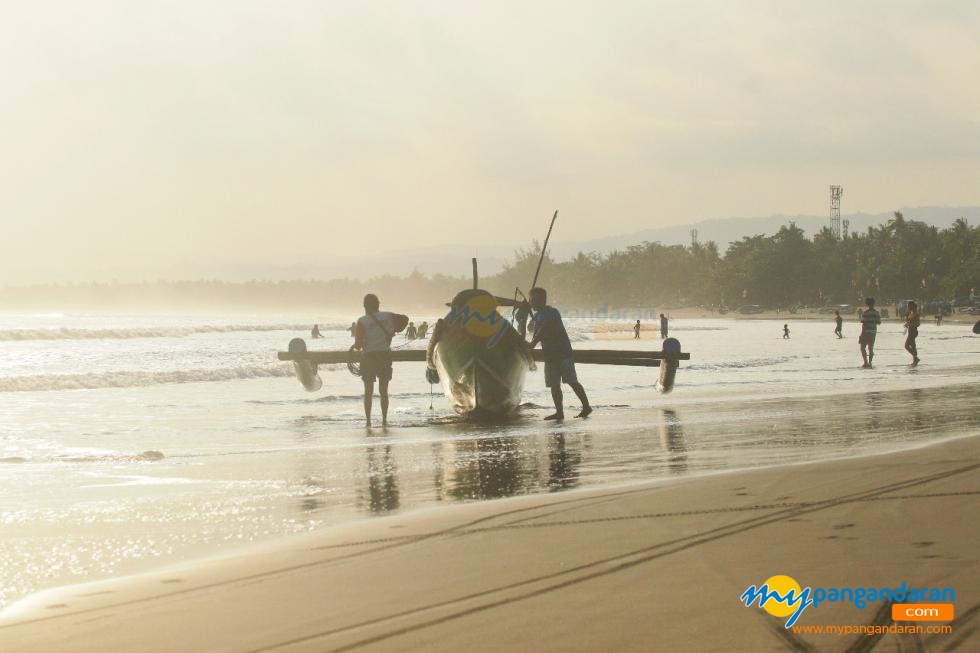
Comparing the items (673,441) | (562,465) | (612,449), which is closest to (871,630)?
(562,465)

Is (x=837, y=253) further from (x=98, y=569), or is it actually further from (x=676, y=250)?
(x=98, y=569)

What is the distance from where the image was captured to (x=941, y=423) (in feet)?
44.8

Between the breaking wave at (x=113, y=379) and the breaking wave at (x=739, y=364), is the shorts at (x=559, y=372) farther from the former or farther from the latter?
the breaking wave at (x=739, y=364)

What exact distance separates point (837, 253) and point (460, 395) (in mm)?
122231

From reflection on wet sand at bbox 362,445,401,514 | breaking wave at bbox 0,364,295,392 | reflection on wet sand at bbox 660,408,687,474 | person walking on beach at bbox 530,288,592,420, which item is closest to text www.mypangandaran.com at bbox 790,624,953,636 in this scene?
reflection on wet sand at bbox 362,445,401,514

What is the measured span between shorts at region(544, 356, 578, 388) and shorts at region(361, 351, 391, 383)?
2377 millimetres

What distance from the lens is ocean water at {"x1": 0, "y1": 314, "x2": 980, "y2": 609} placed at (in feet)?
25.0

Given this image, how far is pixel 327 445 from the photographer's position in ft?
42.9

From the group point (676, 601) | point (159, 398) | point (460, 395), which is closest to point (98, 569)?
point (676, 601)

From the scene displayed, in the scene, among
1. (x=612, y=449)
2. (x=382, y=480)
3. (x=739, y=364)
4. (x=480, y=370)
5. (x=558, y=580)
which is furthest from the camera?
(x=739, y=364)

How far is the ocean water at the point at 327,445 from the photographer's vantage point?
761 centimetres

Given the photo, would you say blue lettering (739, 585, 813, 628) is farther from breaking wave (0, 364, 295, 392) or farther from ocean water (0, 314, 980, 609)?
breaking wave (0, 364, 295, 392)

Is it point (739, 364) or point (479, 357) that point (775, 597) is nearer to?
point (479, 357)

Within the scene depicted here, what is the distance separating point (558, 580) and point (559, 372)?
1044cm
